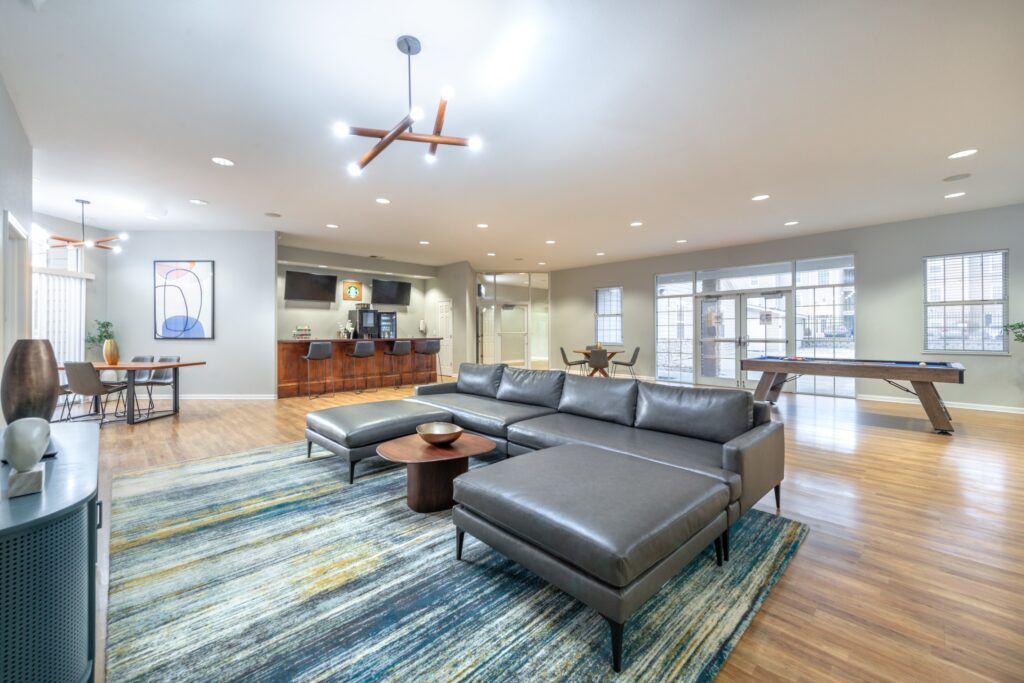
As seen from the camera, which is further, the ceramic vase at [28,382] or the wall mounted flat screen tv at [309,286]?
the wall mounted flat screen tv at [309,286]

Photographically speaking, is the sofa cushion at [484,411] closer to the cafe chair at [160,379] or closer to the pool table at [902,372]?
the pool table at [902,372]

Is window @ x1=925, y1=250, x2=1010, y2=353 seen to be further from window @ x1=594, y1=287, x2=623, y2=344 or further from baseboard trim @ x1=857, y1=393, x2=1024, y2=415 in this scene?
window @ x1=594, y1=287, x2=623, y2=344

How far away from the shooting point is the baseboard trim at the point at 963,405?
565cm

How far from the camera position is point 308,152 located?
12.7 feet

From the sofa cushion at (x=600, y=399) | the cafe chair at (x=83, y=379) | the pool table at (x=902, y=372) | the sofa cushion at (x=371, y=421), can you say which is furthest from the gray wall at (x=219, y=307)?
the pool table at (x=902, y=372)

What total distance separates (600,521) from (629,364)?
307 inches

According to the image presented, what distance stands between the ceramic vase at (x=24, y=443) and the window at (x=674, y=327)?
9.20 meters

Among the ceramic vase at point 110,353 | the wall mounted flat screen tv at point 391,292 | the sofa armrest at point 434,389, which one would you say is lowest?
the sofa armrest at point 434,389

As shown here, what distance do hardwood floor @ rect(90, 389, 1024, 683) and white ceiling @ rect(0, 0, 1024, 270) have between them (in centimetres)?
279

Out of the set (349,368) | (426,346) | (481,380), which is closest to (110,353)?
(349,368)

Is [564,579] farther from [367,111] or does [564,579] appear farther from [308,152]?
[308,152]

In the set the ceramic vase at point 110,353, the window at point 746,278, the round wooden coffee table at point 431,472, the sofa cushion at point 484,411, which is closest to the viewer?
the round wooden coffee table at point 431,472

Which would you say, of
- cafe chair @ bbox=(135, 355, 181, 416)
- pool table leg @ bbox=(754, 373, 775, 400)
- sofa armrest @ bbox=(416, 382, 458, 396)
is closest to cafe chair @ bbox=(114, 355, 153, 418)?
cafe chair @ bbox=(135, 355, 181, 416)

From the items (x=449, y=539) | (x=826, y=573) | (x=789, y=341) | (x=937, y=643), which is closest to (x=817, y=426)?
(x=789, y=341)
